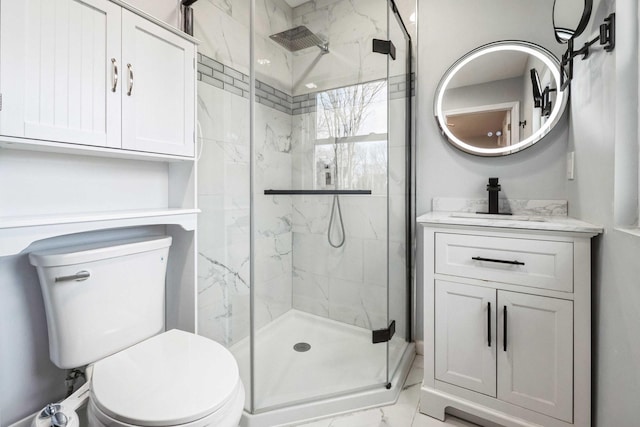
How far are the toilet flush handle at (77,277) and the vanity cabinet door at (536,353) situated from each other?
170 cm

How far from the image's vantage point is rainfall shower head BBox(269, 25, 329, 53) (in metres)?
1.92

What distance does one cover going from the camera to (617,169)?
102cm

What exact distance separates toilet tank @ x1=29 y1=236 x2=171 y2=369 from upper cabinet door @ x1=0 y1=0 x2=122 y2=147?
43 cm

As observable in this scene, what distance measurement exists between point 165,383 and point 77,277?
52 centimetres

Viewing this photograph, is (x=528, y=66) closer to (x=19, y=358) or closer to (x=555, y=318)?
(x=555, y=318)

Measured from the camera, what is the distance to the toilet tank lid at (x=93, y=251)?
1.03 m

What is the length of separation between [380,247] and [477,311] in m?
0.67

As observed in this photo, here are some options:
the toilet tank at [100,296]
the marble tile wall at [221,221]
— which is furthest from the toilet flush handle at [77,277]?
the marble tile wall at [221,221]

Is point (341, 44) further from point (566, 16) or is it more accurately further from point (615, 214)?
point (615, 214)

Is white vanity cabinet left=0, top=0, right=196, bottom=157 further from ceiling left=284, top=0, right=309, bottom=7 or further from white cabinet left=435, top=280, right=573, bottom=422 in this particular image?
white cabinet left=435, top=280, right=573, bottom=422

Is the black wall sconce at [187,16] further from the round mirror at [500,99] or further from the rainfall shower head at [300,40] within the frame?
the round mirror at [500,99]

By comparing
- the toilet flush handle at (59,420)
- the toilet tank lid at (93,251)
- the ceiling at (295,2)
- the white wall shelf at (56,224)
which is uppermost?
the ceiling at (295,2)

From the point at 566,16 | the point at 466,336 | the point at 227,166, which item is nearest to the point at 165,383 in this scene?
the point at 227,166

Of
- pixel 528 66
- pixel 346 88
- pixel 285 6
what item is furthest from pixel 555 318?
pixel 285 6
